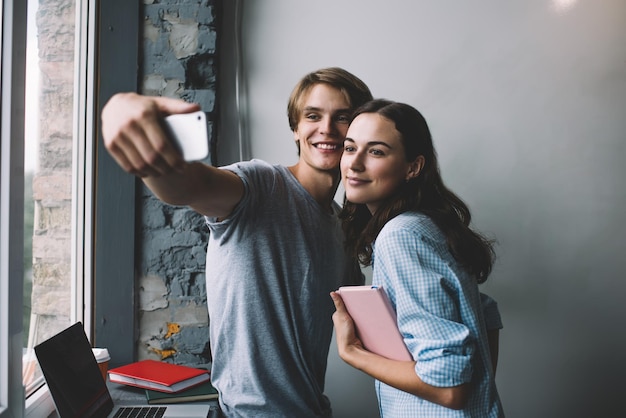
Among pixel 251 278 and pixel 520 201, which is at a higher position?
pixel 520 201

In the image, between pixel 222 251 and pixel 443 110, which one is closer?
pixel 222 251

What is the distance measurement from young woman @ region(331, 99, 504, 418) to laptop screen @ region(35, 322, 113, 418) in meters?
0.61

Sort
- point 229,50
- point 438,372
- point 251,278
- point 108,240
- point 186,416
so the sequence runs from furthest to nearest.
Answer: point 229,50 → point 108,240 → point 186,416 → point 251,278 → point 438,372

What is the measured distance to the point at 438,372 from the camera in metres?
1.03

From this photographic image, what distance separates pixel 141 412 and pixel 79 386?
21cm

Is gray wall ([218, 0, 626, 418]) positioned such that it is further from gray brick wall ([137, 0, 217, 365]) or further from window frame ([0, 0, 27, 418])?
window frame ([0, 0, 27, 418])

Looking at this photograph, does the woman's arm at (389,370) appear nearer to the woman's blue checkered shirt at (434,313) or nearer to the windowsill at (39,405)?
the woman's blue checkered shirt at (434,313)

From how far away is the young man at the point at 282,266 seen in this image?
4.15 feet

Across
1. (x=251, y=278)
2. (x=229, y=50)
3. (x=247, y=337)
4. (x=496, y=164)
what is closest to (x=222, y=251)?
(x=251, y=278)

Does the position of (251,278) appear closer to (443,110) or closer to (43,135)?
(43,135)

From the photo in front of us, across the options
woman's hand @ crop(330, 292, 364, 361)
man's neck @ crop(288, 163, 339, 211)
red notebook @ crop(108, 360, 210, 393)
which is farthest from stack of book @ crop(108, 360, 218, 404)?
man's neck @ crop(288, 163, 339, 211)

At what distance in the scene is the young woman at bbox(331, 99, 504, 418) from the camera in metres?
1.04

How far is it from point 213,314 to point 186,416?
29 cm

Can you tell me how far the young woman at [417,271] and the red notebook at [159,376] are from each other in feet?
Answer: 1.92
